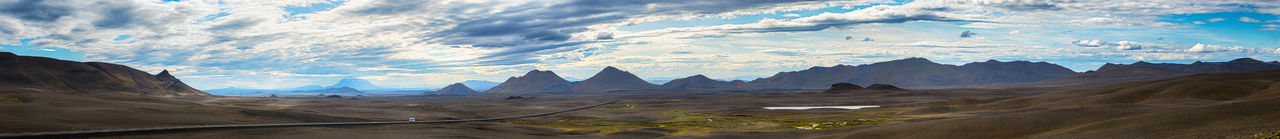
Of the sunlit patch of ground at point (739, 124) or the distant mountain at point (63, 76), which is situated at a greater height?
the distant mountain at point (63, 76)

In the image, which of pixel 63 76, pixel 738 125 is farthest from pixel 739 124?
pixel 63 76

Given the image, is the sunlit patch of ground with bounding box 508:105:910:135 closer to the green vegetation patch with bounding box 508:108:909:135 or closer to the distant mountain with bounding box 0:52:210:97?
the green vegetation patch with bounding box 508:108:909:135

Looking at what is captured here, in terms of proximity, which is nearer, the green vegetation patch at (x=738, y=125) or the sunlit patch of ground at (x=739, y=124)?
the green vegetation patch at (x=738, y=125)

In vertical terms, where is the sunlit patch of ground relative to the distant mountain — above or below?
below

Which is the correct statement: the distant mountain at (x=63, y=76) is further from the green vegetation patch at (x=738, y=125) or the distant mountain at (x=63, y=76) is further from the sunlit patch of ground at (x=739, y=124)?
the green vegetation patch at (x=738, y=125)

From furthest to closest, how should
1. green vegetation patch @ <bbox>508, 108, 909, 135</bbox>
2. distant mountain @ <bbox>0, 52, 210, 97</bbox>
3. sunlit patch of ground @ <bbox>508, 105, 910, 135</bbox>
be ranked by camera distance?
distant mountain @ <bbox>0, 52, 210, 97</bbox>
sunlit patch of ground @ <bbox>508, 105, 910, 135</bbox>
green vegetation patch @ <bbox>508, 108, 909, 135</bbox>

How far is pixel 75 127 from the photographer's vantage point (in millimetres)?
40094

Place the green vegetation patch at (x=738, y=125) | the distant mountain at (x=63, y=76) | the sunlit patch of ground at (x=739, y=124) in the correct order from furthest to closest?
the distant mountain at (x=63, y=76), the sunlit patch of ground at (x=739, y=124), the green vegetation patch at (x=738, y=125)

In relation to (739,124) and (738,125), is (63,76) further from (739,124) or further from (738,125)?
(738,125)

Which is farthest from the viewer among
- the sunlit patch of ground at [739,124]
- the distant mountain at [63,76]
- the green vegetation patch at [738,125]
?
the distant mountain at [63,76]

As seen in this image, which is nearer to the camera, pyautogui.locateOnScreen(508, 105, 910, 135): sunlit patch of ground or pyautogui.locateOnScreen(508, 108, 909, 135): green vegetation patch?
pyautogui.locateOnScreen(508, 108, 909, 135): green vegetation patch

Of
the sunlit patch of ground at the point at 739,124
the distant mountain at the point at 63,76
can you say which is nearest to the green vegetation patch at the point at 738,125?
the sunlit patch of ground at the point at 739,124

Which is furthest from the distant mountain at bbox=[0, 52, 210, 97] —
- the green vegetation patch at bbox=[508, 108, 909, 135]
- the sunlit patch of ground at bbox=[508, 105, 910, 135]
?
the green vegetation patch at bbox=[508, 108, 909, 135]

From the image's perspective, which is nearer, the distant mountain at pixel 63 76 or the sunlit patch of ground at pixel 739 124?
the sunlit patch of ground at pixel 739 124
